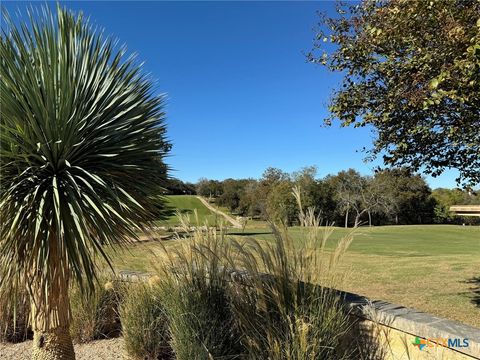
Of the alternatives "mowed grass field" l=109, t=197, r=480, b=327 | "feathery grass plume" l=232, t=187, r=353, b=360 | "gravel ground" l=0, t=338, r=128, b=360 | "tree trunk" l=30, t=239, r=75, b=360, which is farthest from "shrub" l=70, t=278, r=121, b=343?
"feathery grass plume" l=232, t=187, r=353, b=360

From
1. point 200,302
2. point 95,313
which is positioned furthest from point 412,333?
point 95,313

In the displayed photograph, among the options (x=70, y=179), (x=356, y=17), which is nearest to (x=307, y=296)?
(x=70, y=179)

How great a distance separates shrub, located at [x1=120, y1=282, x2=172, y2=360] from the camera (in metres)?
4.74

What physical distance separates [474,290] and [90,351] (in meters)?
8.03

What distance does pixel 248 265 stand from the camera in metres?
3.60

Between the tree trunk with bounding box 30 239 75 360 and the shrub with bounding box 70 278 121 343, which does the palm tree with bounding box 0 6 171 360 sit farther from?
the shrub with bounding box 70 278 121 343

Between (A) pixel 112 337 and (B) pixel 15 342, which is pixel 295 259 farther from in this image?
A: (B) pixel 15 342

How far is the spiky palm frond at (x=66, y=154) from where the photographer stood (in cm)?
349

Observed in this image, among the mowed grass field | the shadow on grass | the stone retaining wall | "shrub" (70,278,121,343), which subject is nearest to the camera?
the stone retaining wall

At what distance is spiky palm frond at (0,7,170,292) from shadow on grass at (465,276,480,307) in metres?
6.98

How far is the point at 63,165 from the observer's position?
3686 mm

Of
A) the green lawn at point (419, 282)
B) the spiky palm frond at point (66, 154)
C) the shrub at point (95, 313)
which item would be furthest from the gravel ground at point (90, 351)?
the spiky palm frond at point (66, 154)

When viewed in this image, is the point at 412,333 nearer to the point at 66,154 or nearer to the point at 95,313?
the point at 66,154

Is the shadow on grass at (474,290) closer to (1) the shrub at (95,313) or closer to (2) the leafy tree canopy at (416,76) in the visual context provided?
(2) the leafy tree canopy at (416,76)
